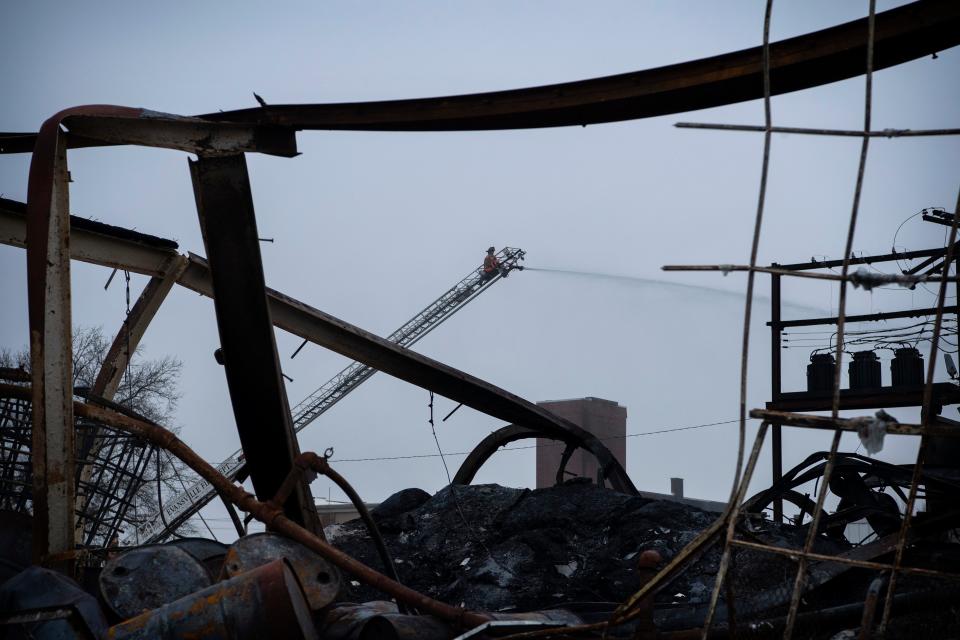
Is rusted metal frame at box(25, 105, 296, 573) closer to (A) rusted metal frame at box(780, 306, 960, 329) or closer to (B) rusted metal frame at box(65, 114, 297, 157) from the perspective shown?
(B) rusted metal frame at box(65, 114, 297, 157)

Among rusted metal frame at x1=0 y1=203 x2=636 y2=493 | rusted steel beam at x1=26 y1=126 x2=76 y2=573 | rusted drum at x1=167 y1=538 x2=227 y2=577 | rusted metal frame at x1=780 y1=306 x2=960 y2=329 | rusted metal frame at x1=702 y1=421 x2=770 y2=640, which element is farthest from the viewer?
rusted metal frame at x1=780 y1=306 x2=960 y2=329

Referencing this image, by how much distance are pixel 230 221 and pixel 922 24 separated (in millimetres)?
4749

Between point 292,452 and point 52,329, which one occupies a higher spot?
point 52,329

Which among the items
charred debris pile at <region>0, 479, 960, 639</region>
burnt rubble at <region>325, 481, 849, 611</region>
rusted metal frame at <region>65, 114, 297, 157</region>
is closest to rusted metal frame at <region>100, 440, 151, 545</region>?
charred debris pile at <region>0, 479, 960, 639</region>

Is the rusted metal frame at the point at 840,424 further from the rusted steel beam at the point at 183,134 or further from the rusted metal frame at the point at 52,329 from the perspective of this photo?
the rusted metal frame at the point at 52,329

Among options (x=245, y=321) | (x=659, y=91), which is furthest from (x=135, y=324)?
(x=659, y=91)

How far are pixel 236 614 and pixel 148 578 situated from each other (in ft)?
4.37

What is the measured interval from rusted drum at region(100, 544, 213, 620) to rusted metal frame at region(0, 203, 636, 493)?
12.2 ft

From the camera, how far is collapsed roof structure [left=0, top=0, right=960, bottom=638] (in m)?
5.48

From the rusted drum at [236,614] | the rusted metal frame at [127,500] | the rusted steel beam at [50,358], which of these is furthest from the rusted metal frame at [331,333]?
the rusted drum at [236,614]

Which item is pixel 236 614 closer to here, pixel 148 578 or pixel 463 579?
pixel 148 578

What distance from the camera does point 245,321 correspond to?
294 inches

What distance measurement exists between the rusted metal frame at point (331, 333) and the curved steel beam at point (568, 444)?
0.96m

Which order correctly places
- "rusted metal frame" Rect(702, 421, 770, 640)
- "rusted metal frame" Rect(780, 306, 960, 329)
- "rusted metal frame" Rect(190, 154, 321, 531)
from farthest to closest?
"rusted metal frame" Rect(780, 306, 960, 329)
"rusted metal frame" Rect(190, 154, 321, 531)
"rusted metal frame" Rect(702, 421, 770, 640)
